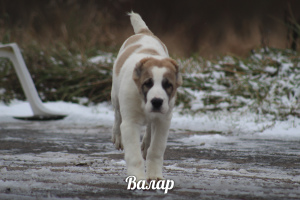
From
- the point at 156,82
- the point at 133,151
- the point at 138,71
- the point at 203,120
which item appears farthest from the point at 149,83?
the point at 203,120

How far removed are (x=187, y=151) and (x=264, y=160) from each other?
85cm

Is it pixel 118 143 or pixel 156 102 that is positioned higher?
pixel 156 102

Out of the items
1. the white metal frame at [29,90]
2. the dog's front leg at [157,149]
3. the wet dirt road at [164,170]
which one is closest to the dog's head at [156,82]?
the dog's front leg at [157,149]

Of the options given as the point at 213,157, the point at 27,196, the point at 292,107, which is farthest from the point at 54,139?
the point at 292,107

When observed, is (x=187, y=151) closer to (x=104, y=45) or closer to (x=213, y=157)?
(x=213, y=157)

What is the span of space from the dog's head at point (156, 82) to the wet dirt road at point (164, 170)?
58 cm

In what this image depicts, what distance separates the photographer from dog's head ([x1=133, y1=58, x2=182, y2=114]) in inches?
138

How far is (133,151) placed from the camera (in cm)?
371

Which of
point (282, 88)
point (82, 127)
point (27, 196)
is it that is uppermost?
point (282, 88)

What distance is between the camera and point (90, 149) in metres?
5.40

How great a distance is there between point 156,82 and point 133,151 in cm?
53

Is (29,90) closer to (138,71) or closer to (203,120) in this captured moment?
(203,120)

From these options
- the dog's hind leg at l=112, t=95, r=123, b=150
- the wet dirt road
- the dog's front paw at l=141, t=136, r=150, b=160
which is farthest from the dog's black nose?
the dog's hind leg at l=112, t=95, r=123, b=150

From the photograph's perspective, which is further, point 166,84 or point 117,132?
point 117,132
